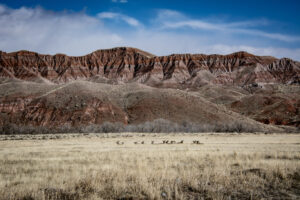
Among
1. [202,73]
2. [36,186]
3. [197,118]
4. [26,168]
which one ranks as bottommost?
[197,118]

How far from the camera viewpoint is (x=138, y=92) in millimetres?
93438

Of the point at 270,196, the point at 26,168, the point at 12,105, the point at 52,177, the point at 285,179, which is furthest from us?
the point at 12,105

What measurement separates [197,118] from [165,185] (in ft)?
231

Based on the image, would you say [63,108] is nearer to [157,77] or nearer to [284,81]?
[157,77]

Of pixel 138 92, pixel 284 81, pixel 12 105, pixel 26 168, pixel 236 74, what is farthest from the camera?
pixel 236 74

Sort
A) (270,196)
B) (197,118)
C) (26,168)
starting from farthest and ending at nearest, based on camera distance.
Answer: (197,118) → (26,168) → (270,196)

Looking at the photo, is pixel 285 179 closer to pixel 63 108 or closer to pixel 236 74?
pixel 63 108

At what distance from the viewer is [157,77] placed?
647ft

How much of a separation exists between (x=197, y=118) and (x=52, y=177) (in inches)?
2737

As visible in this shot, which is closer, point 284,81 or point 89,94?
point 89,94

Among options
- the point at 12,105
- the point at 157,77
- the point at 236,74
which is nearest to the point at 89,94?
the point at 12,105

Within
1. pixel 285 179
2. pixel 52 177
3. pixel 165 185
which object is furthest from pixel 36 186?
pixel 285 179

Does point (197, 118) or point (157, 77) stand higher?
point (157, 77)

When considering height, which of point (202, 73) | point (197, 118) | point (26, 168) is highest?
point (202, 73)
